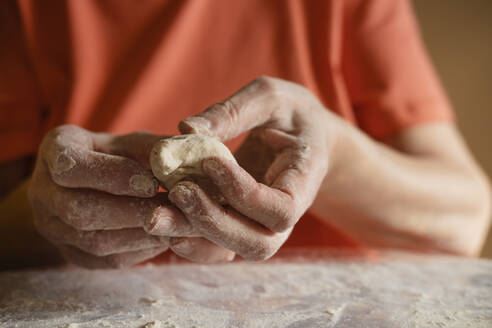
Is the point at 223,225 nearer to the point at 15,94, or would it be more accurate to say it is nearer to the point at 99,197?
the point at 99,197

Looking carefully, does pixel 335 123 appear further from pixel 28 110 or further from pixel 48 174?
pixel 28 110

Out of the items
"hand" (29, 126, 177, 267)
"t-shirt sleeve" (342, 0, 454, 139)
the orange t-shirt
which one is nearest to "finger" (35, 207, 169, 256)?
"hand" (29, 126, 177, 267)

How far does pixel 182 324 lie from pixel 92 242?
15cm

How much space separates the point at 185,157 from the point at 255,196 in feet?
0.27

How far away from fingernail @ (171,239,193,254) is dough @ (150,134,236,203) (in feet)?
0.22

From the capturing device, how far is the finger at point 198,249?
48 cm

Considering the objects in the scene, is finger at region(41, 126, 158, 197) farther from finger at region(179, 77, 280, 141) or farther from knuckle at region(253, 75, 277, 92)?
knuckle at region(253, 75, 277, 92)

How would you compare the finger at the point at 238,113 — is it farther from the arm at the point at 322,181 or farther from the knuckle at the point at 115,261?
the knuckle at the point at 115,261

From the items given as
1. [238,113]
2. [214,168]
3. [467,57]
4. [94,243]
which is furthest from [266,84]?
[467,57]

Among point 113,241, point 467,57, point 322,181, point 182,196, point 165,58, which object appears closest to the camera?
point 182,196

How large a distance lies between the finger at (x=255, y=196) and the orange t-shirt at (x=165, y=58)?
43cm

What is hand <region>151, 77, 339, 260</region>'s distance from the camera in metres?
0.42

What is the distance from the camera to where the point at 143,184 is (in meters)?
0.45

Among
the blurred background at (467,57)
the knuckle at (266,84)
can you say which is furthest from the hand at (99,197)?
the blurred background at (467,57)
